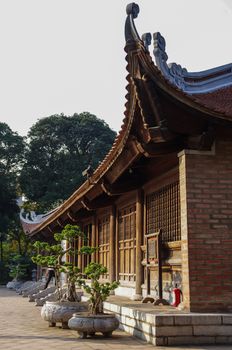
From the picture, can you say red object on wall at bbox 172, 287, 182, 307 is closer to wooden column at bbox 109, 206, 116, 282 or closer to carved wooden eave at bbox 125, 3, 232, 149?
carved wooden eave at bbox 125, 3, 232, 149

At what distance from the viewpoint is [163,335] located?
605 cm

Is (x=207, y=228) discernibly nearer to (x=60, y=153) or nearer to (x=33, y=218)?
(x=33, y=218)

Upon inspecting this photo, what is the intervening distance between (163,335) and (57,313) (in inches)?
113

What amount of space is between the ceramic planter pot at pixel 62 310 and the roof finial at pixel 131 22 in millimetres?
4685

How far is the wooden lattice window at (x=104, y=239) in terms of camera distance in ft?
41.8

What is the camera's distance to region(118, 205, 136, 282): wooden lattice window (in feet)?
34.0

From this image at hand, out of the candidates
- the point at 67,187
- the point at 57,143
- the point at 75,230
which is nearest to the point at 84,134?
the point at 57,143

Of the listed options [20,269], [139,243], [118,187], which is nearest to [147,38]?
[118,187]

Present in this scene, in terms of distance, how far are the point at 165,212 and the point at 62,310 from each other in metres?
2.45

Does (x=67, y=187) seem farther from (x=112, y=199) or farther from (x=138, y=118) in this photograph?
(x=138, y=118)

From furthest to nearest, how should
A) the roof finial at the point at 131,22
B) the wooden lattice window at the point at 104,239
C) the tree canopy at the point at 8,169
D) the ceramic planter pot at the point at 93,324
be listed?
1. the tree canopy at the point at 8,169
2. the wooden lattice window at the point at 104,239
3. the ceramic planter pot at the point at 93,324
4. the roof finial at the point at 131,22

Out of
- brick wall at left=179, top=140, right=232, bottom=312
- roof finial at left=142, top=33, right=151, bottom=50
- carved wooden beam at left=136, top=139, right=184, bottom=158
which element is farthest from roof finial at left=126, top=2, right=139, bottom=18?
brick wall at left=179, top=140, right=232, bottom=312

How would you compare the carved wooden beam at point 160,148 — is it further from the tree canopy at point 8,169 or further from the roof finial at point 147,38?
the tree canopy at point 8,169

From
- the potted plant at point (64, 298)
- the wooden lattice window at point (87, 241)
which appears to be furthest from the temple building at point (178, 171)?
the wooden lattice window at point (87, 241)
